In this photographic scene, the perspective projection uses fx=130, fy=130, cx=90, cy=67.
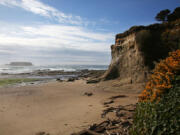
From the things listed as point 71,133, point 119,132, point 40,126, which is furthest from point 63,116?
point 119,132

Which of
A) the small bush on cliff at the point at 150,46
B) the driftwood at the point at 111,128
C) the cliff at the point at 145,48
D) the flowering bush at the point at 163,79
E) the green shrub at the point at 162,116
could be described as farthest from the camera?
the small bush on cliff at the point at 150,46

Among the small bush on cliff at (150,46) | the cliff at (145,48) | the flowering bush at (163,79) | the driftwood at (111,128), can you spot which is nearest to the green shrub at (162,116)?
the flowering bush at (163,79)

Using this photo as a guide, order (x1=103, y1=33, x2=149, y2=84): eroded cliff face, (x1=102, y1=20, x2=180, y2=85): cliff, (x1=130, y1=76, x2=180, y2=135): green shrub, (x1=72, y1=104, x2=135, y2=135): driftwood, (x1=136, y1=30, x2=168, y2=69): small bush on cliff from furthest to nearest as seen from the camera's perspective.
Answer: (x1=103, y1=33, x2=149, y2=84): eroded cliff face
(x1=136, y1=30, x2=168, y2=69): small bush on cliff
(x1=102, y1=20, x2=180, y2=85): cliff
(x1=72, y1=104, x2=135, y2=135): driftwood
(x1=130, y1=76, x2=180, y2=135): green shrub

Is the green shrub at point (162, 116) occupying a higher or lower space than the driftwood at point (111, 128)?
higher

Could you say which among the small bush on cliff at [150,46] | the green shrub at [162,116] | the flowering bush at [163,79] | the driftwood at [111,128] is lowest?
the driftwood at [111,128]

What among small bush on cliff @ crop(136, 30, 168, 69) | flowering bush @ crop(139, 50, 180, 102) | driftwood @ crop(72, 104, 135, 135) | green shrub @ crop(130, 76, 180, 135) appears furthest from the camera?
small bush on cliff @ crop(136, 30, 168, 69)

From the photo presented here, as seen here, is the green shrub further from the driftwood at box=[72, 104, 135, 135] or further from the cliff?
the cliff

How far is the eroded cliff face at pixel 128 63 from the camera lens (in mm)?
10441

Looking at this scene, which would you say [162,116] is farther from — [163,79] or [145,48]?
[145,48]

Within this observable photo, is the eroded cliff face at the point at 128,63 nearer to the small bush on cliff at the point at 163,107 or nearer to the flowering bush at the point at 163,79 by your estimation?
the flowering bush at the point at 163,79

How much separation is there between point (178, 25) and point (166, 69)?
362 inches

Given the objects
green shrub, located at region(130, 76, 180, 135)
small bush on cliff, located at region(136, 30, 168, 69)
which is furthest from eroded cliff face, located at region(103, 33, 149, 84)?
green shrub, located at region(130, 76, 180, 135)

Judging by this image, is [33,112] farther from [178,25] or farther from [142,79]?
[178,25]

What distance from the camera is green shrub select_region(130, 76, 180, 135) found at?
2129 mm
